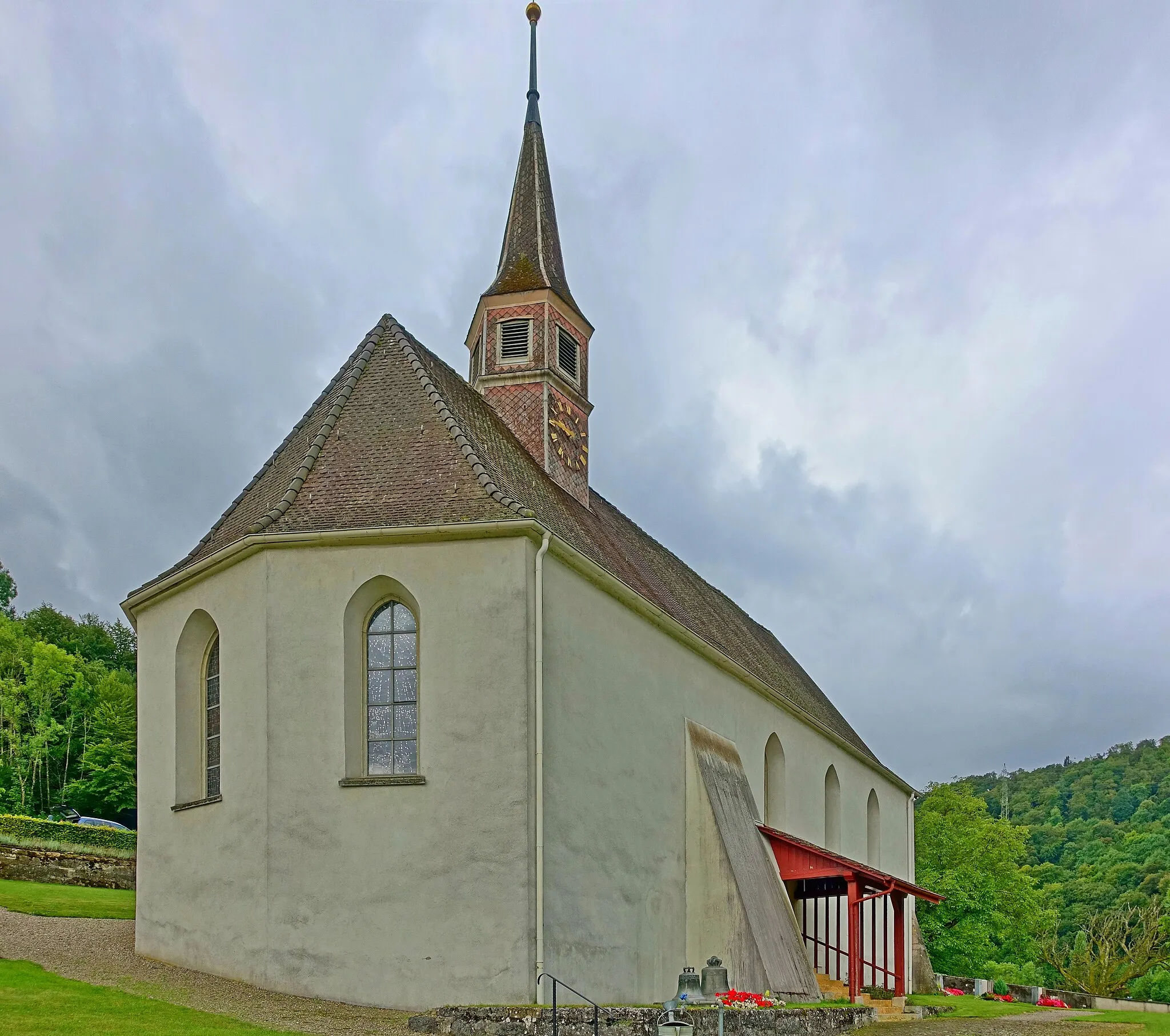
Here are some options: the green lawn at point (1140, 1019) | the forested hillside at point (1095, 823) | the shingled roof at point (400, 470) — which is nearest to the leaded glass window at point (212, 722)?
the shingled roof at point (400, 470)

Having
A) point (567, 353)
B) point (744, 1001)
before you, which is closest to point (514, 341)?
point (567, 353)

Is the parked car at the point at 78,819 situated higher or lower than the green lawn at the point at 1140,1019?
higher

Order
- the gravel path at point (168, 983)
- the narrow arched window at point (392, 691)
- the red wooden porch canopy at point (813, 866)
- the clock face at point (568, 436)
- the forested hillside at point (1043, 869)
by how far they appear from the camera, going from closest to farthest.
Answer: the gravel path at point (168, 983) < the narrow arched window at point (392, 691) < the red wooden porch canopy at point (813, 866) < the clock face at point (568, 436) < the forested hillside at point (1043, 869)

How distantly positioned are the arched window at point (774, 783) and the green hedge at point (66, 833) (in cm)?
1352

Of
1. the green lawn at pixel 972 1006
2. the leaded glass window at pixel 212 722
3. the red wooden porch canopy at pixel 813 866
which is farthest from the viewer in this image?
the green lawn at pixel 972 1006

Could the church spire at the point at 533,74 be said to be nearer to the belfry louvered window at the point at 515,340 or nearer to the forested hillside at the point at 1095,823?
the belfry louvered window at the point at 515,340

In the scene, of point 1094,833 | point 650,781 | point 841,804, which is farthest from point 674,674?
point 1094,833

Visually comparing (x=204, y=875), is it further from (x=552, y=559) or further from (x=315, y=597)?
(x=552, y=559)

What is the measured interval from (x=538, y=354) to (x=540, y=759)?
1002 cm

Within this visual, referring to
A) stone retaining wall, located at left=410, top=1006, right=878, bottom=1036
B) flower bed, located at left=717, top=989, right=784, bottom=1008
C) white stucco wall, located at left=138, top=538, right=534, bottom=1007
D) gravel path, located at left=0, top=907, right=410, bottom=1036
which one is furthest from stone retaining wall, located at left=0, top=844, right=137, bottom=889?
flower bed, located at left=717, top=989, right=784, bottom=1008

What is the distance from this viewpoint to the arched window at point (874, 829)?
3953 cm

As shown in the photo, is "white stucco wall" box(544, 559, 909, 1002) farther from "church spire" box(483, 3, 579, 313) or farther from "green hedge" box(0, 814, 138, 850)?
"green hedge" box(0, 814, 138, 850)

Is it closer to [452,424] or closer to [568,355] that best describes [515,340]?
[568,355]

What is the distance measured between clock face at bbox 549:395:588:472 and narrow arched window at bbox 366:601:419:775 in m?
7.21
